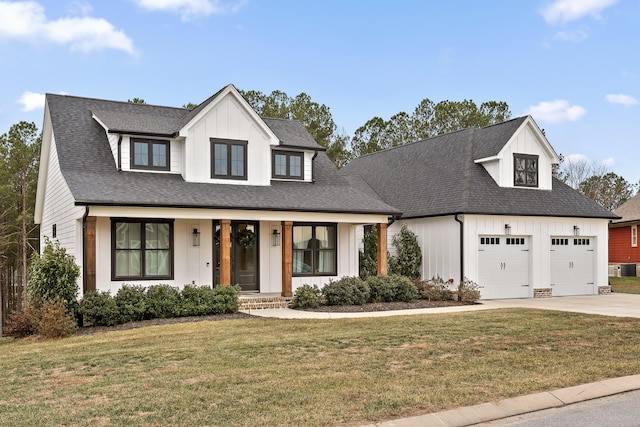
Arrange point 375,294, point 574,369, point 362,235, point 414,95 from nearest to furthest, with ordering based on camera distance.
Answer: point 574,369 → point 375,294 → point 362,235 → point 414,95

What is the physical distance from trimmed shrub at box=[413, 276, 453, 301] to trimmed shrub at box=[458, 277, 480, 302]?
0.50 metres

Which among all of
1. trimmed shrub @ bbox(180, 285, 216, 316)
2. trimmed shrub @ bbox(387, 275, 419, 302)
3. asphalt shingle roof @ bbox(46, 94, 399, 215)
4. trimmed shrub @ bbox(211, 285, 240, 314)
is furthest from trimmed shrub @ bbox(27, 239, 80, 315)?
trimmed shrub @ bbox(387, 275, 419, 302)

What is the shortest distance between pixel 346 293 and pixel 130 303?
19.7 ft

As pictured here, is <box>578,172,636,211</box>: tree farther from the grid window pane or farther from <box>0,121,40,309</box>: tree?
the grid window pane

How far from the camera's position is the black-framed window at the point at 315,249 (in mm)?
20641

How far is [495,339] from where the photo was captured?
1145 centimetres

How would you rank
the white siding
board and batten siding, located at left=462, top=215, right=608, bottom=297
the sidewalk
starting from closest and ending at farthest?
the sidewalk < the white siding < board and batten siding, located at left=462, top=215, right=608, bottom=297

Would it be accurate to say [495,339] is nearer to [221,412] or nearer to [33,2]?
[221,412]

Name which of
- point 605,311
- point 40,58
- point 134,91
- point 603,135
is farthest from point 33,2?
point 603,135

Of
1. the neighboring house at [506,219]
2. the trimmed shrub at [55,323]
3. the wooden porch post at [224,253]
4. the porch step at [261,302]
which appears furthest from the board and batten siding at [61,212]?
→ the neighboring house at [506,219]

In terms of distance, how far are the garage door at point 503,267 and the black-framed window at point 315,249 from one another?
16.8ft

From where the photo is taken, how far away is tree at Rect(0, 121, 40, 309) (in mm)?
33812

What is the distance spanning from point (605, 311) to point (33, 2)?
20.7 m

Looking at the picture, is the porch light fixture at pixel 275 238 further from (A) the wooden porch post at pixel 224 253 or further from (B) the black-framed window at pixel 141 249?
(B) the black-framed window at pixel 141 249
